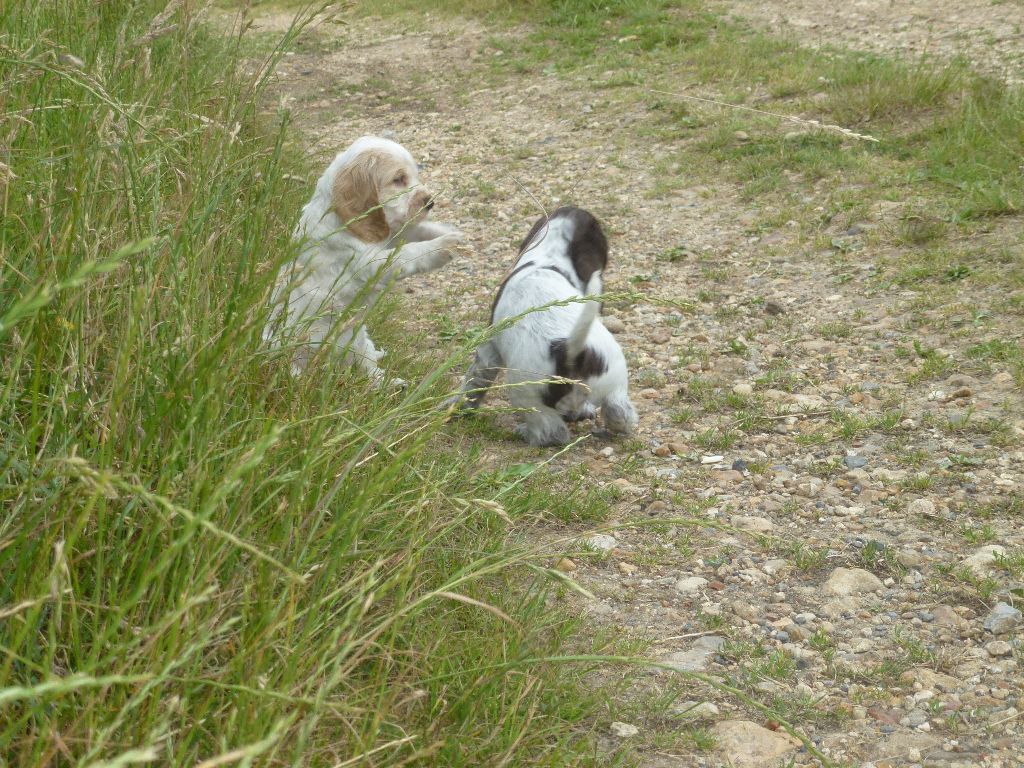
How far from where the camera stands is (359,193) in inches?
182

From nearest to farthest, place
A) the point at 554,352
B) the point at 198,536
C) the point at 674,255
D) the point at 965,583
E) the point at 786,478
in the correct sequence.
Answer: the point at 198,536, the point at 965,583, the point at 786,478, the point at 554,352, the point at 674,255

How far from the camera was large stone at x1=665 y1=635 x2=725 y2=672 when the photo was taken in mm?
2914

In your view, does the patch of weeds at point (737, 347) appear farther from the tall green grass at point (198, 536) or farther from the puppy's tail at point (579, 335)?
the tall green grass at point (198, 536)

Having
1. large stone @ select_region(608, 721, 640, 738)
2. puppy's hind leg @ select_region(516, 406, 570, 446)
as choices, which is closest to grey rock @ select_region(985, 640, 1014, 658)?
large stone @ select_region(608, 721, 640, 738)

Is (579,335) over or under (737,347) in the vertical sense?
over

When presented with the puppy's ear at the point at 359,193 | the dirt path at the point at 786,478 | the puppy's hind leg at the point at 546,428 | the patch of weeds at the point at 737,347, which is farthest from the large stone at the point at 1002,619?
the puppy's ear at the point at 359,193

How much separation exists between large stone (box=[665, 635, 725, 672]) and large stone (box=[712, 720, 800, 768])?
0.84ft

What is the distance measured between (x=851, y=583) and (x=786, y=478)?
719 mm

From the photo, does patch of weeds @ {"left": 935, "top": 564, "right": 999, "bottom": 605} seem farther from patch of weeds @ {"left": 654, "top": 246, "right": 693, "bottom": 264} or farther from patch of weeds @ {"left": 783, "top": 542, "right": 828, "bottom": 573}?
patch of weeds @ {"left": 654, "top": 246, "right": 693, "bottom": 264}

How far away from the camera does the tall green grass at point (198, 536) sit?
159 cm

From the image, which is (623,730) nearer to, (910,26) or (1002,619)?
(1002,619)

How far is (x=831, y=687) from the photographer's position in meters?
2.85

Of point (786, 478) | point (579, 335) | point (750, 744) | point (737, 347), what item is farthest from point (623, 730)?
point (737, 347)

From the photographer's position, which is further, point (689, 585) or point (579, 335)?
point (579, 335)
